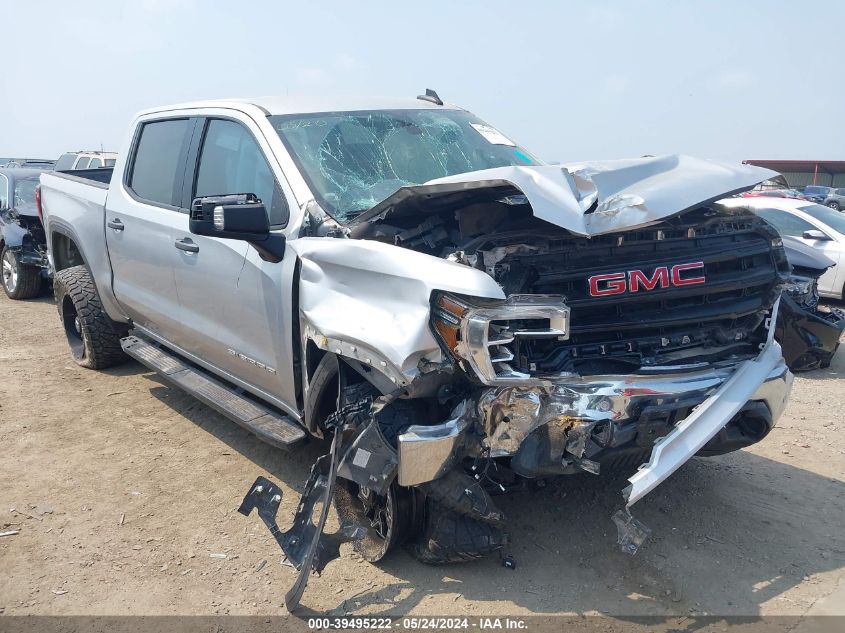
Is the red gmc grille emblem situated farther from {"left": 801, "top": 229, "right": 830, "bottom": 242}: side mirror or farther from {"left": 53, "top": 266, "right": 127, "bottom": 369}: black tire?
{"left": 801, "top": 229, "right": 830, "bottom": 242}: side mirror

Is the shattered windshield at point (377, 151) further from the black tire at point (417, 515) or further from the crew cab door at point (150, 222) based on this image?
the crew cab door at point (150, 222)

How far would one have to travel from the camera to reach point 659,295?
310 cm

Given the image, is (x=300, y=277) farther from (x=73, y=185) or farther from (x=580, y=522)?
(x=73, y=185)

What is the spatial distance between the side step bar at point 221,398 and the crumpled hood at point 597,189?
1193 mm

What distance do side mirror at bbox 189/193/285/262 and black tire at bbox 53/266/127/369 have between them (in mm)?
3240

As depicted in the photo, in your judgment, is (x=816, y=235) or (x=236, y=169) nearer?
(x=236, y=169)

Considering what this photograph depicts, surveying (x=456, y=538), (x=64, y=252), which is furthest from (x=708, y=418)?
(x=64, y=252)

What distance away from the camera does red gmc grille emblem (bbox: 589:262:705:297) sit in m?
3.00

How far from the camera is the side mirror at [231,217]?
3.21 meters

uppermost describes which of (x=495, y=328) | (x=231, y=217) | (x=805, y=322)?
(x=231, y=217)

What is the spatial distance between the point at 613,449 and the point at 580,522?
965mm

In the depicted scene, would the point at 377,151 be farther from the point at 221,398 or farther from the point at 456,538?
the point at 456,538

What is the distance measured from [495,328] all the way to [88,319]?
452 cm

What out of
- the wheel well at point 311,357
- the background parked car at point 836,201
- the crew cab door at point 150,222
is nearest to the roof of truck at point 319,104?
the crew cab door at point 150,222
